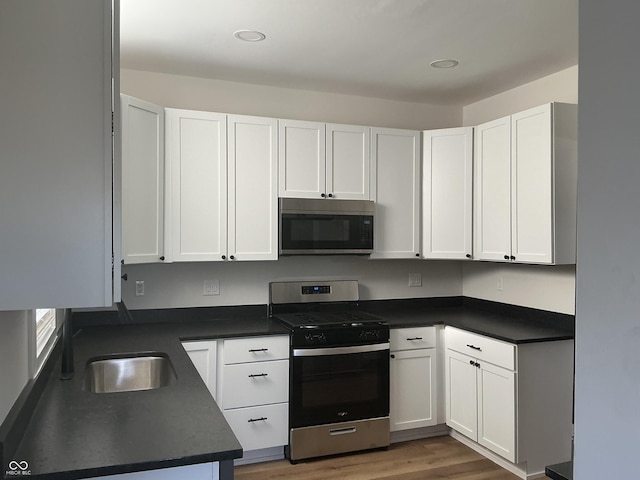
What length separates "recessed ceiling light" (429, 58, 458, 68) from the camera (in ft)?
10.9

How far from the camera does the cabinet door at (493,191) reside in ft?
11.6

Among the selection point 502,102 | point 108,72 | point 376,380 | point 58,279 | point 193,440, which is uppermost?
point 502,102

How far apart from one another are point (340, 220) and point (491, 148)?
1.17 metres

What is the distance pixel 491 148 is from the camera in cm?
369

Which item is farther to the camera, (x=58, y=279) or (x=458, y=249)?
(x=458, y=249)

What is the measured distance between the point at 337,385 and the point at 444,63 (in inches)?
86.3

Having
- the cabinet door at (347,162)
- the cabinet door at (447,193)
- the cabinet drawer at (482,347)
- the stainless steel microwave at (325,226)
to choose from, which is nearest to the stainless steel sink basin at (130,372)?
the stainless steel microwave at (325,226)

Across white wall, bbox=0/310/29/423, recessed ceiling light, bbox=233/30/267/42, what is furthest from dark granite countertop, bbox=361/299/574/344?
white wall, bbox=0/310/29/423

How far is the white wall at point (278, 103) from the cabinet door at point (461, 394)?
1945 millimetres

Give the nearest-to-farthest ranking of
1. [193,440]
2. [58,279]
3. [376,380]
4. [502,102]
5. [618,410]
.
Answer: [618,410] < [58,279] < [193,440] < [376,380] < [502,102]

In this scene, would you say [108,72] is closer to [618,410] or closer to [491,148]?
[618,410]

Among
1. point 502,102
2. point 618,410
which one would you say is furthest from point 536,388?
point 618,410

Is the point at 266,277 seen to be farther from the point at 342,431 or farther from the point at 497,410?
the point at 497,410

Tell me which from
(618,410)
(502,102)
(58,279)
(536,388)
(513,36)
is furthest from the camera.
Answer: (502,102)
